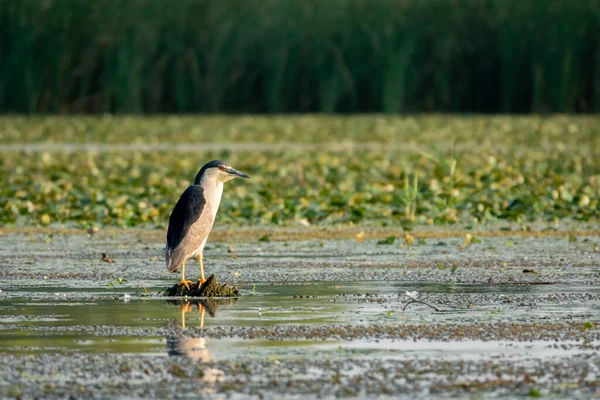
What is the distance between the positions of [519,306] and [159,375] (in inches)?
125

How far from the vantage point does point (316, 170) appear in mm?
21141

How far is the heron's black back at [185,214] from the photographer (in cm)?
1013

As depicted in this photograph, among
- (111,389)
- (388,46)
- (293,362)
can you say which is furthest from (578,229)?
(388,46)

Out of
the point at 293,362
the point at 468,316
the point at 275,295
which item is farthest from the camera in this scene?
the point at 275,295

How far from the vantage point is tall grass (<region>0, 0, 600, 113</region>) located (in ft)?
109

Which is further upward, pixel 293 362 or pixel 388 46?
pixel 388 46

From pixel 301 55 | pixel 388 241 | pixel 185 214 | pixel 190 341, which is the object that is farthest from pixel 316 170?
pixel 190 341

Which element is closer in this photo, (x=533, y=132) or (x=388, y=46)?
(x=533, y=132)

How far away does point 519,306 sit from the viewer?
9078 millimetres

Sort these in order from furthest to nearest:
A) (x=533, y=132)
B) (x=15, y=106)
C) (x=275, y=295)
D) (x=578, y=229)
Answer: (x=15, y=106)
(x=533, y=132)
(x=578, y=229)
(x=275, y=295)

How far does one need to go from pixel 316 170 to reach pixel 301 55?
13.0 m

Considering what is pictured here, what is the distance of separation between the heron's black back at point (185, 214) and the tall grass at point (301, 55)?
903 inches

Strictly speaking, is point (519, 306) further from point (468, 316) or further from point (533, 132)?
Result: point (533, 132)

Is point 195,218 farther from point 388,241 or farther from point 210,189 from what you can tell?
point 388,241
